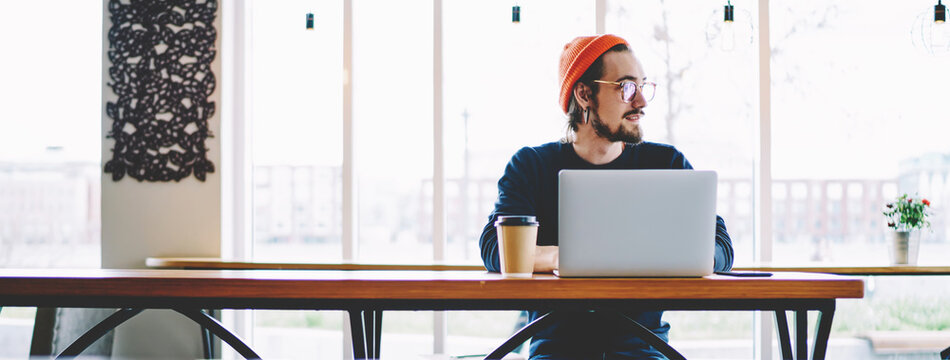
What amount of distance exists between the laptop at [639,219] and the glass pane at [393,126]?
2359 mm

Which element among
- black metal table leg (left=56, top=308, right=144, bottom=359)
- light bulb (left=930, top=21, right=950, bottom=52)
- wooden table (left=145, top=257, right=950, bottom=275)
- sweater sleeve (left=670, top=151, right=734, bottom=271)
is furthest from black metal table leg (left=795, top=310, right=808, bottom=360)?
light bulb (left=930, top=21, right=950, bottom=52)

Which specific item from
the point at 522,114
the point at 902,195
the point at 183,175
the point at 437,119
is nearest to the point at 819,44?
the point at 902,195

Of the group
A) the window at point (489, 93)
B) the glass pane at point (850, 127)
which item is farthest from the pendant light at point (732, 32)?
the window at point (489, 93)

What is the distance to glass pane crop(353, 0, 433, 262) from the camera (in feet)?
11.8

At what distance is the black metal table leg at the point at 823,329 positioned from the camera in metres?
1.26

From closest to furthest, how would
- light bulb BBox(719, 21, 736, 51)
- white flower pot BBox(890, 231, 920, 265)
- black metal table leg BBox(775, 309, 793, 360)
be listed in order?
black metal table leg BBox(775, 309, 793, 360) → white flower pot BBox(890, 231, 920, 265) → light bulb BBox(719, 21, 736, 51)

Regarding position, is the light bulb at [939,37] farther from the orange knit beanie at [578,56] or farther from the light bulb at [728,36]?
the orange knit beanie at [578,56]

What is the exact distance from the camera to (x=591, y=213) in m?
1.26

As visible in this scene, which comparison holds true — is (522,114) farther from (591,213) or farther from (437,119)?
(591,213)

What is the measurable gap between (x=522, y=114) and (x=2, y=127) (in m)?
2.74

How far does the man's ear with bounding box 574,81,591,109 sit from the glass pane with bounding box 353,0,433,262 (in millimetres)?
1755

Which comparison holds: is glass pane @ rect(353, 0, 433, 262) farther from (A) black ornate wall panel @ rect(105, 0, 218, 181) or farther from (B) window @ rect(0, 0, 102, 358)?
(B) window @ rect(0, 0, 102, 358)

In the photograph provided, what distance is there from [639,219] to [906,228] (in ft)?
8.26

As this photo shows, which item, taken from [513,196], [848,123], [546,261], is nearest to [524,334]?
[546,261]
